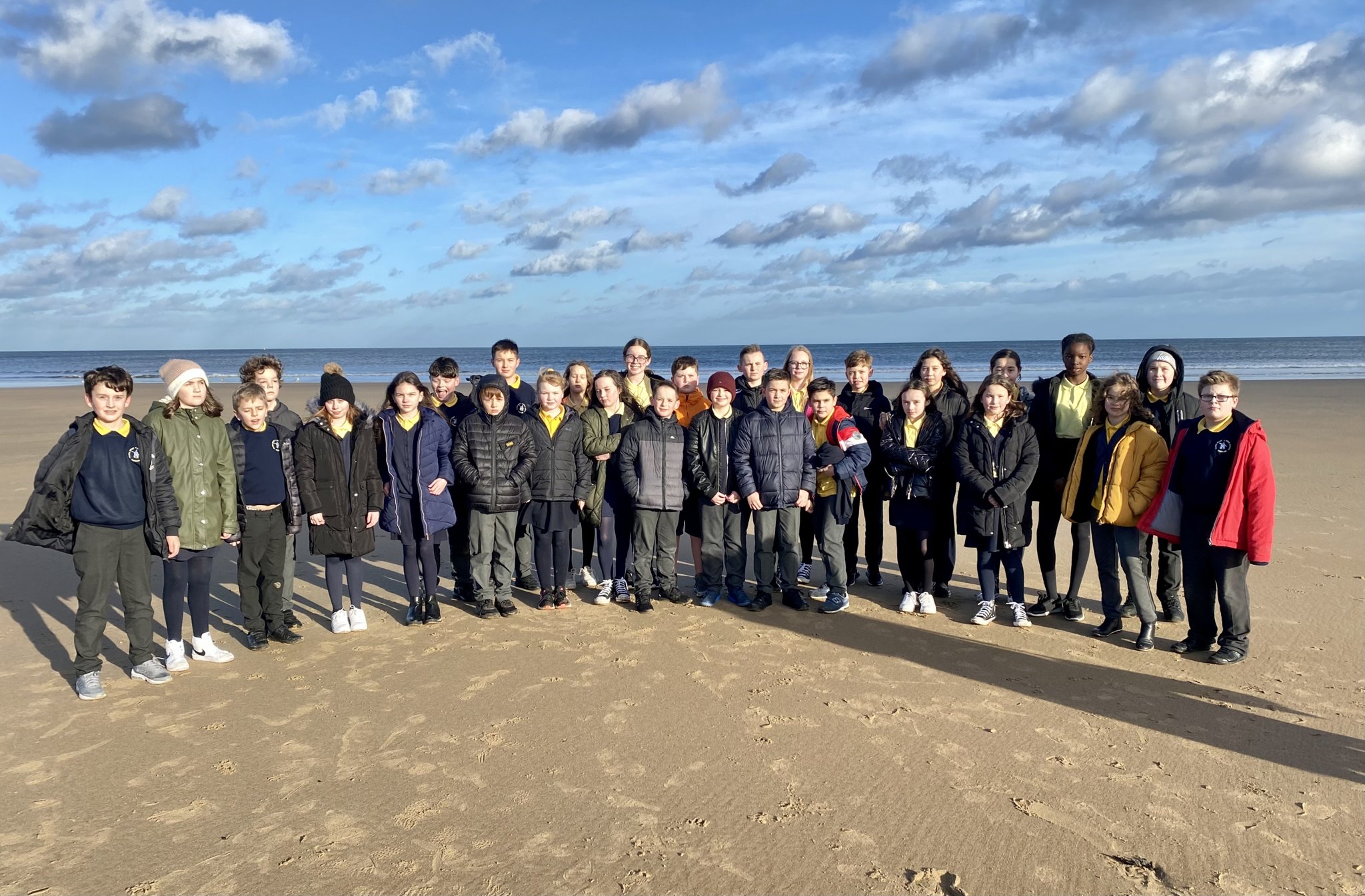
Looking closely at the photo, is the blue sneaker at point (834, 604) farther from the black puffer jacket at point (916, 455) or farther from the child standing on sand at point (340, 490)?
the child standing on sand at point (340, 490)

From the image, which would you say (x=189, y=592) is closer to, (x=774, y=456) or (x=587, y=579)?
(x=587, y=579)

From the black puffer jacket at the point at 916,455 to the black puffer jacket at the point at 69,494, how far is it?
499 centimetres

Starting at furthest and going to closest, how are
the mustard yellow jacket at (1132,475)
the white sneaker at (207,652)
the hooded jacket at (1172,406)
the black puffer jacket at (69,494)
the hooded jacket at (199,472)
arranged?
the hooded jacket at (1172,406) → the mustard yellow jacket at (1132,475) → the white sneaker at (207,652) → the hooded jacket at (199,472) → the black puffer jacket at (69,494)

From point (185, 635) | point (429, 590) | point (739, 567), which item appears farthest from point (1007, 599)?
point (185, 635)

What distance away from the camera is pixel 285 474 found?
19.2ft

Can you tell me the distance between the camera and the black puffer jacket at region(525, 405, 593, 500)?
6.54 m

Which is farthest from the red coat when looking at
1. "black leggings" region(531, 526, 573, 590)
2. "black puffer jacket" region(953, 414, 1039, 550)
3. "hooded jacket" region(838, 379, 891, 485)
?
"black leggings" region(531, 526, 573, 590)

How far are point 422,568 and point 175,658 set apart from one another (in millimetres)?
1717

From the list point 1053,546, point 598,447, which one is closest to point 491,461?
point 598,447

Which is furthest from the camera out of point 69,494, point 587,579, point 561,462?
point 587,579

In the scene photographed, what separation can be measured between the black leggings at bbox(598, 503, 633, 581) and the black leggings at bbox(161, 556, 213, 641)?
2.88 m

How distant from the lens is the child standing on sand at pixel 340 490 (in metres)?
5.98

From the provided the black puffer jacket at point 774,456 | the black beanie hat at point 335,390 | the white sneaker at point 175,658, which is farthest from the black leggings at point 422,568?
the black puffer jacket at point 774,456

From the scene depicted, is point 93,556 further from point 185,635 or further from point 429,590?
point 429,590
